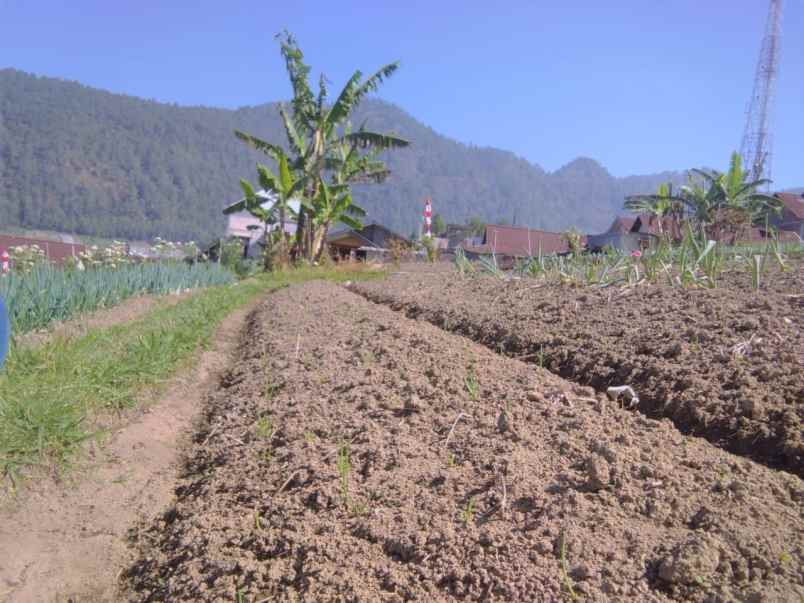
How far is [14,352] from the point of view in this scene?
3410mm

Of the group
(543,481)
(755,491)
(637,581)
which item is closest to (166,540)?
(543,481)

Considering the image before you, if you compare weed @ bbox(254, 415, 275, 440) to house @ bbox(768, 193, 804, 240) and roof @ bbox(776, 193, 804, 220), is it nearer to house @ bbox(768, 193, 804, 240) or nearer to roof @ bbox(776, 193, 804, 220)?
roof @ bbox(776, 193, 804, 220)

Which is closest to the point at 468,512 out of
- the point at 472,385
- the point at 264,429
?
the point at 472,385

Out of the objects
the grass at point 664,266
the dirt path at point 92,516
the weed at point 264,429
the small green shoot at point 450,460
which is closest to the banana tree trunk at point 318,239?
the grass at point 664,266

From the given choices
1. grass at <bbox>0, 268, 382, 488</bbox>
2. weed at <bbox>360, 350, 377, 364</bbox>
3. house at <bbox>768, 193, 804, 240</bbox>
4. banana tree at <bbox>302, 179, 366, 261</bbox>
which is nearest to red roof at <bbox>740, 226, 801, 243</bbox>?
weed at <bbox>360, 350, 377, 364</bbox>

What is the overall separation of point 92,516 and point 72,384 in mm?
984

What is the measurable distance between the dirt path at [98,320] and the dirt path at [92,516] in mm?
1724

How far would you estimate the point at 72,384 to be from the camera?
294cm

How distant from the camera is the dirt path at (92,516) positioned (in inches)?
71.0

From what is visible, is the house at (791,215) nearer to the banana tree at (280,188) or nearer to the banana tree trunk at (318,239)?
the banana tree trunk at (318,239)

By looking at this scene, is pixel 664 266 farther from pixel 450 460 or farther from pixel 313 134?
pixel 313 134

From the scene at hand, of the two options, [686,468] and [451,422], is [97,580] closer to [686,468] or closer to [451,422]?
[451,422]

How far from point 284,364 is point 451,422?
5.92 feet

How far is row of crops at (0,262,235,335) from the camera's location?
491cm
